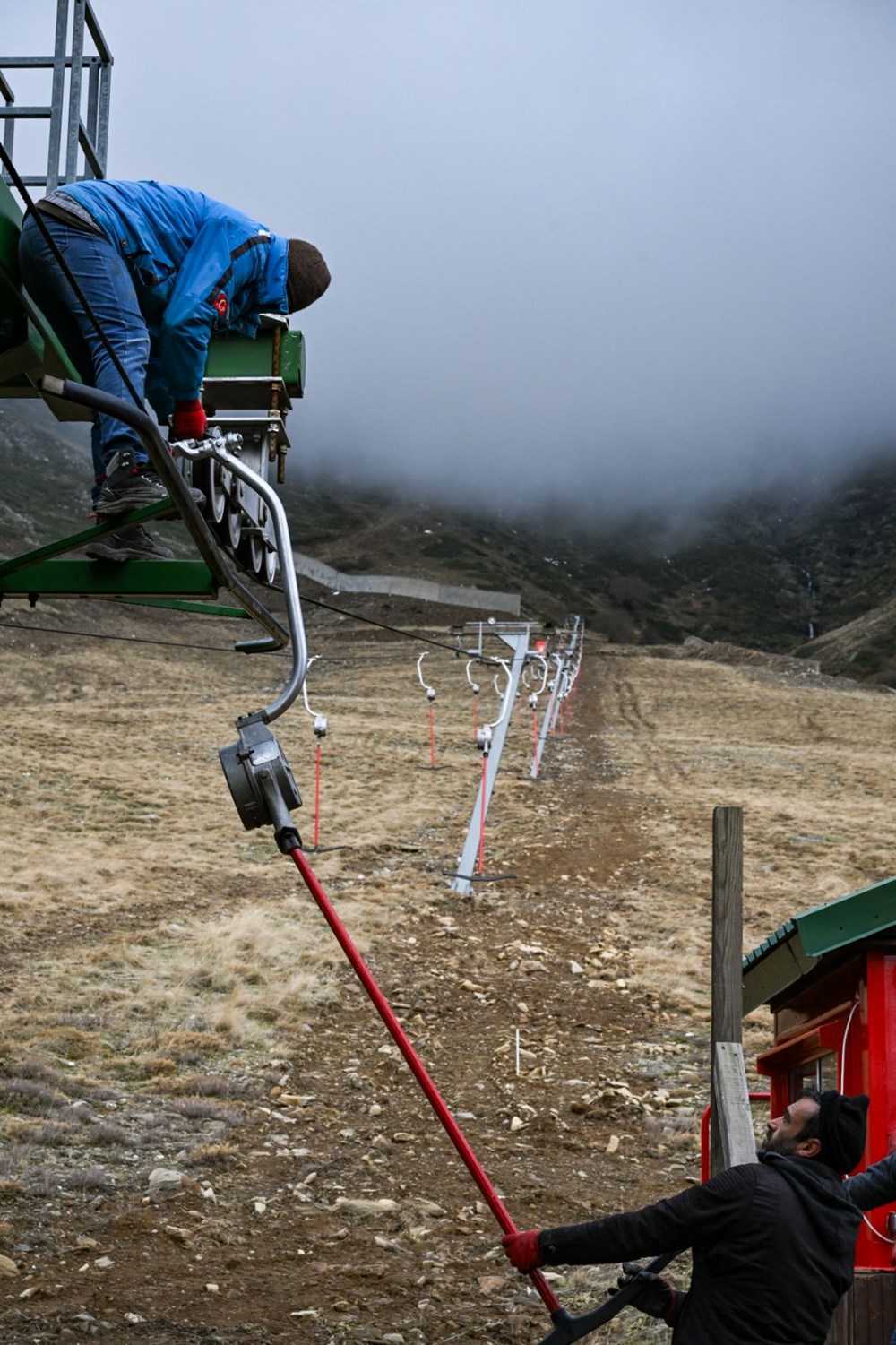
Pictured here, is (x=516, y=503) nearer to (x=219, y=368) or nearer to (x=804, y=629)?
(x=804, y=629)

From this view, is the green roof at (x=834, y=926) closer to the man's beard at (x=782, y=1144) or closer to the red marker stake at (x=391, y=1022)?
the man's beard at (x=782, y=1144)

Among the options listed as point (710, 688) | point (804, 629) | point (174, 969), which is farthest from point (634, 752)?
point (804, 629)

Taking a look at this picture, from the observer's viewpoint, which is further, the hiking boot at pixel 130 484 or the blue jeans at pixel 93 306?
the hiking boot at pixel 130 484

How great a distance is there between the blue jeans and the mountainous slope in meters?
57.7

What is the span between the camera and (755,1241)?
331 cm

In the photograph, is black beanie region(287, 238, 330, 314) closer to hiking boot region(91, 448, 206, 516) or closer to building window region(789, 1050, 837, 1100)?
hiking boot region(91, 448, 206, 516)

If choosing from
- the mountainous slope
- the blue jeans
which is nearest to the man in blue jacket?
the blue jeans

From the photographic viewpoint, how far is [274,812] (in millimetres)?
3180

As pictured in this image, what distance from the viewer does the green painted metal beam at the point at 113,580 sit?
4812mm

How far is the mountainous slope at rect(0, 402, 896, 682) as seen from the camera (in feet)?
282

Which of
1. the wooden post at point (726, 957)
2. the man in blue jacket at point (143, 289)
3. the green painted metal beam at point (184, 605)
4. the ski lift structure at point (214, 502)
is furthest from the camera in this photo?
the green painted metal beam at point (184, 605)

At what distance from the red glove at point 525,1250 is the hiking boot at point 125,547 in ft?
8.80

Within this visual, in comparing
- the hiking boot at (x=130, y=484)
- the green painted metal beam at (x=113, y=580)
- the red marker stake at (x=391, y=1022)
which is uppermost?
the hiking boot at (x=130, y=484)

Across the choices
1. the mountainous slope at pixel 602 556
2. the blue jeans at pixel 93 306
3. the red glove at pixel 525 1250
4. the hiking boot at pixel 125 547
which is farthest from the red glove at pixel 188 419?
the mountainous slope at pixel 602 556
